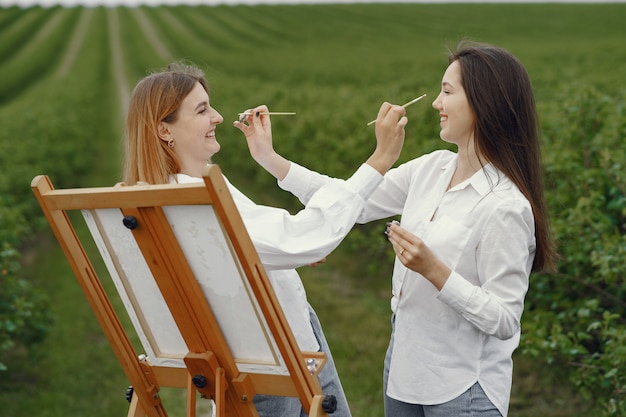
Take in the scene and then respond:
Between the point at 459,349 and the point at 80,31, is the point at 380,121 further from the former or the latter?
the point at 80,31

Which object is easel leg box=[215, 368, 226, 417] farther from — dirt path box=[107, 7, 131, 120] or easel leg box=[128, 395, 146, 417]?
dirt path box=[107, 7, 131, 120]

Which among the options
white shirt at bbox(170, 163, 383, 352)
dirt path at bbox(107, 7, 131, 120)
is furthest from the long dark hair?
dirt path at bbox(107, 7, 131, 120)

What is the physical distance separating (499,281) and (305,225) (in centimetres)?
61

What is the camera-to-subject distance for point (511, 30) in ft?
173

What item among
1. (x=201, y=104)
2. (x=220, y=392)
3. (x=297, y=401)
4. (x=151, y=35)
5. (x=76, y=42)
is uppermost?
(x=201, y=104)

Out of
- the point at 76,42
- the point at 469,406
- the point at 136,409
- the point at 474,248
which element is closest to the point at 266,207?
the point at 474,248

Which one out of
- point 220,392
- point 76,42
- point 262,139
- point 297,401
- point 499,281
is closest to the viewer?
point 220,392

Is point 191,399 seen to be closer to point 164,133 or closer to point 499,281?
point 164,133

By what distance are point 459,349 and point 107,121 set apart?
957 inches

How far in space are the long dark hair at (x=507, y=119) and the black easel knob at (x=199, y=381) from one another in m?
1.11

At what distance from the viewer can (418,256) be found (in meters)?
2.36

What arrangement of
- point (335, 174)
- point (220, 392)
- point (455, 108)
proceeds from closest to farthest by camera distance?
point (220, 392) → point (455, 108) → point (335, 174)

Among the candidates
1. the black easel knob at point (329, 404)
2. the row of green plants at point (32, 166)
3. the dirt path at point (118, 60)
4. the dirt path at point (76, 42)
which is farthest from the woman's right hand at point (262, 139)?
the dirt path at point (76, 42)

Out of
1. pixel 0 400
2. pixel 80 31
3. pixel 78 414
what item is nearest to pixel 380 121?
pixel 78 414
